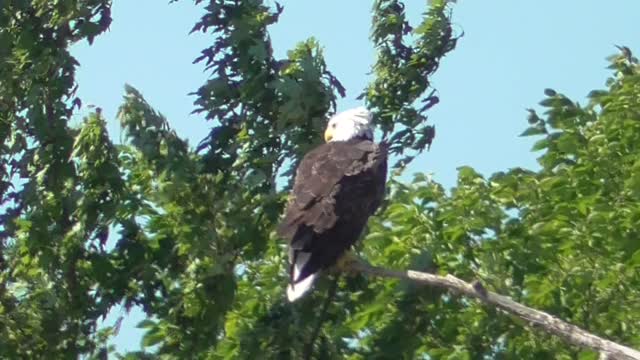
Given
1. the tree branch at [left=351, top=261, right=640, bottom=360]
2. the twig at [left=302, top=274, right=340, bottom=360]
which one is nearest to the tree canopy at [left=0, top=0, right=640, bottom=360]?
the twig at [left=302, top=274, right=340, bottom=360]

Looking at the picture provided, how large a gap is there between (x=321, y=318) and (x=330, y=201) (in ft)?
2.18

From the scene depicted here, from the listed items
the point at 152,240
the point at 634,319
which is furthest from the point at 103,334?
the point at 634,319

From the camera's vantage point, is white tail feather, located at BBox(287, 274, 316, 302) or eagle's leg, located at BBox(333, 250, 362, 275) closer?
white tail feather, located at BBox(287, 274, 316, 302)

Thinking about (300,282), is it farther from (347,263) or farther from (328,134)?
(328,134)

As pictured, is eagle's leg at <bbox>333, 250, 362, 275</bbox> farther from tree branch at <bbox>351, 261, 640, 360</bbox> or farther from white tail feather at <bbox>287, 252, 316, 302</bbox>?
tree branch at <bbox>351, 261, 640, 360</bbox>

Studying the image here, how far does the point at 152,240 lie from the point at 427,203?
5.24ft

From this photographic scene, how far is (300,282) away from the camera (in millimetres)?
→ 9742

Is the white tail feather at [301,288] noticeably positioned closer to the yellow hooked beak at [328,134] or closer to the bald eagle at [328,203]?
the bald eagle at [328,203]

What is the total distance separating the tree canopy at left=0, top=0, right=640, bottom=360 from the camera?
409 inches

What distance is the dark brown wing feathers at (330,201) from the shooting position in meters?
9.74

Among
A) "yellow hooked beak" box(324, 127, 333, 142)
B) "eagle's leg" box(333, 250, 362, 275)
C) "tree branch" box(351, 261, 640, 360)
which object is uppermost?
"yellow hooked beak" box(324, 127, 333, 142)

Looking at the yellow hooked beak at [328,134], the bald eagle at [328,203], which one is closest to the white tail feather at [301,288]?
the bald eagle at [328,203]

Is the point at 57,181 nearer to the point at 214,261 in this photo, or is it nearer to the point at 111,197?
the point at 111,197

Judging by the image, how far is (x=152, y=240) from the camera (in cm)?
1073
